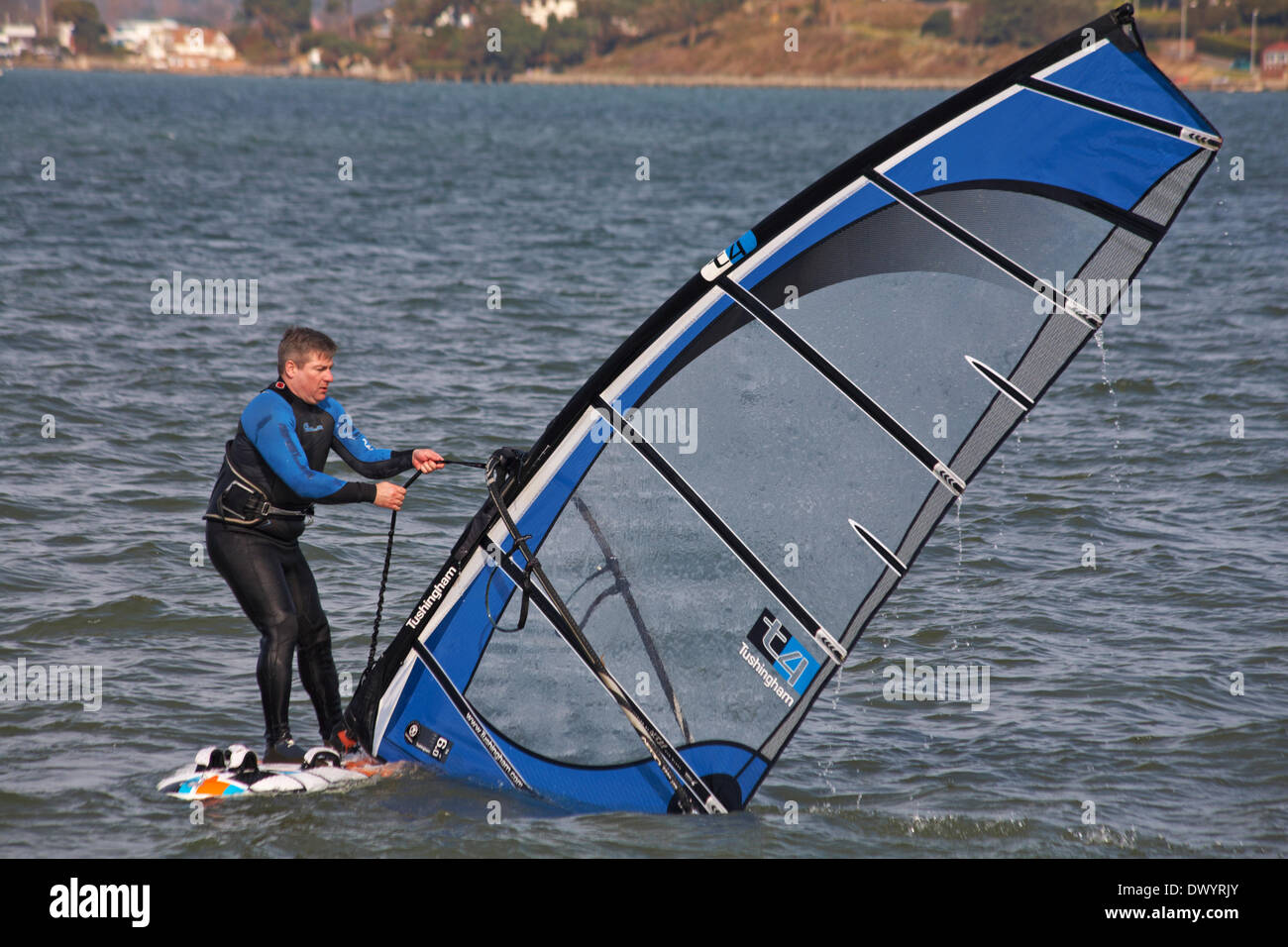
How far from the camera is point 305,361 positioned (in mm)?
4777

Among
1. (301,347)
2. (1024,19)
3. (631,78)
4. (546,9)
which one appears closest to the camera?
(301,347)

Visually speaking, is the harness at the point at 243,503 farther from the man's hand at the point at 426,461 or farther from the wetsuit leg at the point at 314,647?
the man's hand at the point at 426,461

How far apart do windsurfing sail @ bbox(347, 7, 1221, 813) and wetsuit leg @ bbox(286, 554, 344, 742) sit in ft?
1.22

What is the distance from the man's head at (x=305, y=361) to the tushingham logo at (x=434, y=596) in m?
0.81

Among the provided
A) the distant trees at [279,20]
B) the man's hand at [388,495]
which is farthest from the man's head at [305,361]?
the distant trees at [279,20]

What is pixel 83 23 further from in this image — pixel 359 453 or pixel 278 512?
pixel 278 512

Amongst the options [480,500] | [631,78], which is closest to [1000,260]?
[480,500]

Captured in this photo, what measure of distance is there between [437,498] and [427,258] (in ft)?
36.9

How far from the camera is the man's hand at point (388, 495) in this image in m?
4.62

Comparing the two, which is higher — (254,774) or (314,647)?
(314,647)

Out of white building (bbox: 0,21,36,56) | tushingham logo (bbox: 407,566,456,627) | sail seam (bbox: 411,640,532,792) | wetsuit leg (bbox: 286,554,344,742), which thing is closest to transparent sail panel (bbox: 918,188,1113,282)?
tushingham logo (bbox: 407,566,456,627)

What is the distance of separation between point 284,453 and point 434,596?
2.48ft

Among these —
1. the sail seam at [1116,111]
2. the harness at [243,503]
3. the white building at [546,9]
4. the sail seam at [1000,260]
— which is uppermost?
the white building at [546,9]

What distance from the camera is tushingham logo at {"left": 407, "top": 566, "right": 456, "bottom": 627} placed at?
4910mm
